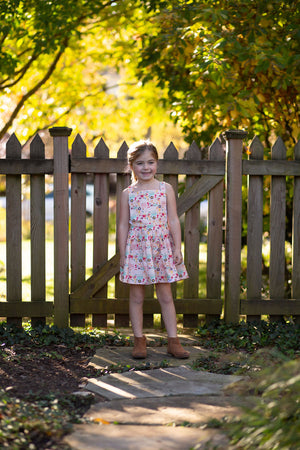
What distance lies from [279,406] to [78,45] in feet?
21.1

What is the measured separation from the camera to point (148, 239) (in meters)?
3.93

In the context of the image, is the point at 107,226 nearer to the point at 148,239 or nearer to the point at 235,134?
the point at 148,239

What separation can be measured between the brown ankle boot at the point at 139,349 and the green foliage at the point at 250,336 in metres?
0.55

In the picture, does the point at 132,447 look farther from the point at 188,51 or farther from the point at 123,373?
the point at 188,51

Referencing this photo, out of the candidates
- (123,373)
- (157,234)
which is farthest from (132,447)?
(157,234)

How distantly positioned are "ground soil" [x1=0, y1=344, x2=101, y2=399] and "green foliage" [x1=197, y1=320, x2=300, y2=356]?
0.99 metres

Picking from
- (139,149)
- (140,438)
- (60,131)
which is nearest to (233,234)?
(139,149)

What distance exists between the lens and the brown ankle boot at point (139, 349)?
3858 millimetres

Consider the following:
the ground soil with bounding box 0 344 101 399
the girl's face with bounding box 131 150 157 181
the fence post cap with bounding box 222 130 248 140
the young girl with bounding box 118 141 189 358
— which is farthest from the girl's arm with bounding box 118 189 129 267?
the fence post cap with bounding box 222 130 248 140

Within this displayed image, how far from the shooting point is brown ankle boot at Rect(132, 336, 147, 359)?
3.86 meters

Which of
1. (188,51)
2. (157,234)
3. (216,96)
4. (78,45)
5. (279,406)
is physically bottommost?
(279,406)

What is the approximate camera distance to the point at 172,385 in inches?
128

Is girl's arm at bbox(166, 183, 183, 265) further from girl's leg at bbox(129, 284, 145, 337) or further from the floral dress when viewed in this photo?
girl's leg at bbox(129, 284, 145, 337)

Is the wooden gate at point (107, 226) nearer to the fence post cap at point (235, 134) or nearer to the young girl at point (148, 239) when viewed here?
the fence post cap at point (235, 134)
